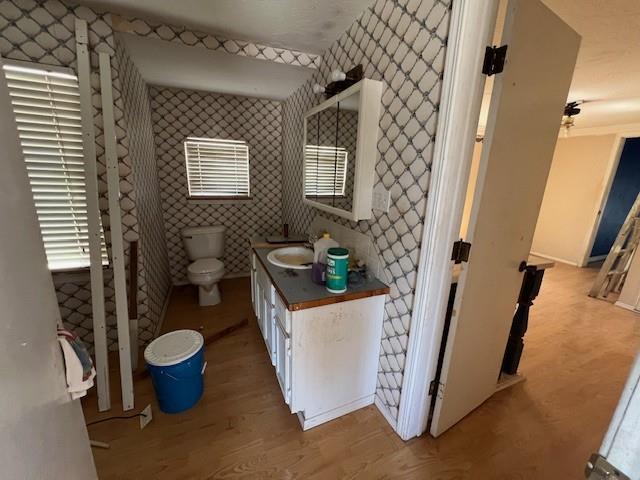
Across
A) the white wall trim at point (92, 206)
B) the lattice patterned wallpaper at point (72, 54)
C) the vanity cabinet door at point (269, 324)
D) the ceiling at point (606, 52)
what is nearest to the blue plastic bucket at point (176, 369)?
the white wall trim at point (92, 206)

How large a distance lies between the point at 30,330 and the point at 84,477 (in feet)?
1.85

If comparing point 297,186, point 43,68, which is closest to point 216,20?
point 43,68

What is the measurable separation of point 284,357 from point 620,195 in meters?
6.40

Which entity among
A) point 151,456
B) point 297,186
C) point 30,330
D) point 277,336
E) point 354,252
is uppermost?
point 297,186

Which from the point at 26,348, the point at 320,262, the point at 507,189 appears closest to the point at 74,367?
the point at 26,348

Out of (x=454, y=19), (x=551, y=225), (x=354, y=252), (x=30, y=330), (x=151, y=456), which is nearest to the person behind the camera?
(x=30, y=330)

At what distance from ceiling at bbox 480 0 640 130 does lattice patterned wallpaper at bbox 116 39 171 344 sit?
2555 millimetres

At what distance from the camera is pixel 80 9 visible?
5.15 ft

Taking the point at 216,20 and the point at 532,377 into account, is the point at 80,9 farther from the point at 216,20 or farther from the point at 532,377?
the point at 532,377

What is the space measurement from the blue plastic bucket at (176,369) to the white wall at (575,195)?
18.0 ft

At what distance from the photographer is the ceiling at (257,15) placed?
1.47 meters

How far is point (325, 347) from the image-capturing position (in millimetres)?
1436

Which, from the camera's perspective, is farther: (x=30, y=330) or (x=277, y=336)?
(x=277, y=336)

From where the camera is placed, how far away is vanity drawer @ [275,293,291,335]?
52.8 inches
